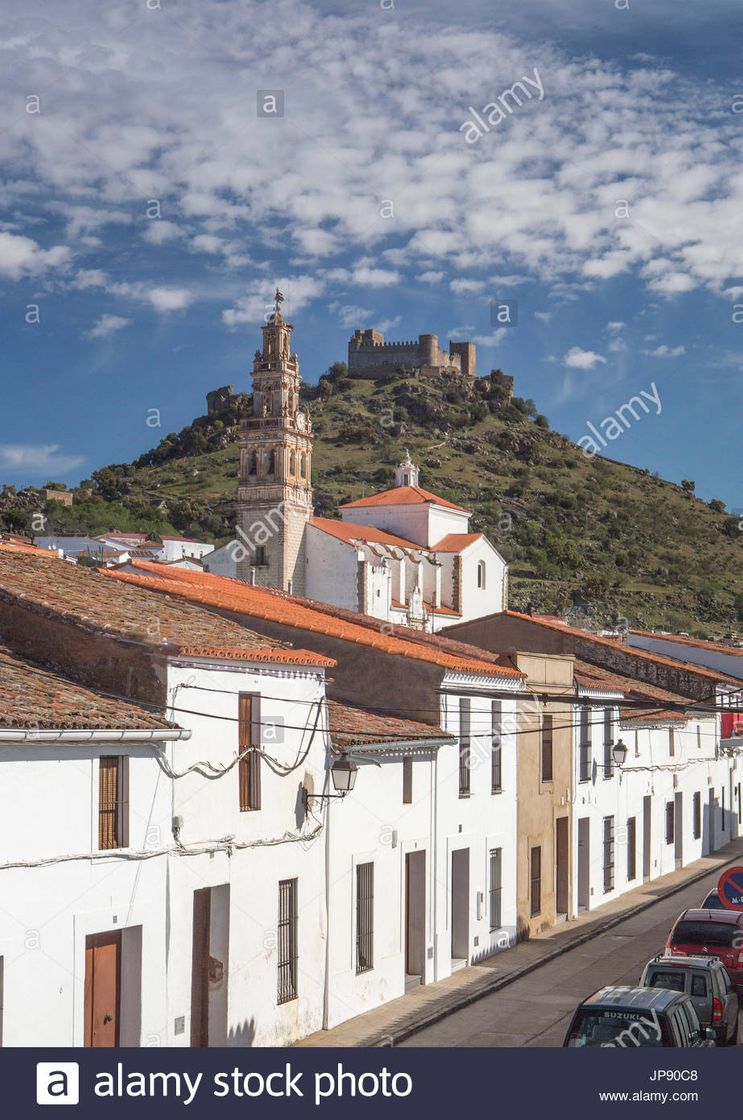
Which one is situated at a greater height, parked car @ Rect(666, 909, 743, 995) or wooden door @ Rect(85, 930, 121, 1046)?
wooden door @ Rect(85, 930, 121, 1046)

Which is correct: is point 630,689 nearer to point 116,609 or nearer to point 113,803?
point 116,609

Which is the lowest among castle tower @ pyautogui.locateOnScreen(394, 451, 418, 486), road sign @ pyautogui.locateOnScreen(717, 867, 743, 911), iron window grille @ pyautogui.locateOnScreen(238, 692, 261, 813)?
road sign @ pyautogui.locateOnScreen(717, 867, 743, 911)

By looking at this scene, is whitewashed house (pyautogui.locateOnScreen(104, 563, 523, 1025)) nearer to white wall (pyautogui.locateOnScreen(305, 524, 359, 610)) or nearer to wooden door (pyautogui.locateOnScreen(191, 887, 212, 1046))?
wooden door (pyautogui.locateOnScreen(191, 887, 212, 1046))

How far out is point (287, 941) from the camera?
57.7ft

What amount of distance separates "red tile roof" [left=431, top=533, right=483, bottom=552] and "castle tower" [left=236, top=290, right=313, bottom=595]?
9.40 m

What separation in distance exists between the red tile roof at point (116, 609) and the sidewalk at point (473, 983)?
5.08 meters

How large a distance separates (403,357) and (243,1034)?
172925mm

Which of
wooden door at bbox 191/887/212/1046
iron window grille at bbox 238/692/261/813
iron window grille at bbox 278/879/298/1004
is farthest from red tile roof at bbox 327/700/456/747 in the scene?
wooden door at bbox 191/887/212/1046

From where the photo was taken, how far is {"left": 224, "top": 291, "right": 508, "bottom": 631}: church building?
7181 cm

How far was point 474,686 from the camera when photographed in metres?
23.7

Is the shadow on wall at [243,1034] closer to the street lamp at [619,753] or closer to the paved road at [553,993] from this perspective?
the paved road at [553,993]

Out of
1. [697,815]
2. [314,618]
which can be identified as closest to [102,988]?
[314,618]

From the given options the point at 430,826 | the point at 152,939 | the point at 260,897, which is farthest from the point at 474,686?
the point at 152,939

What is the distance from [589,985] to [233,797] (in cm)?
885
